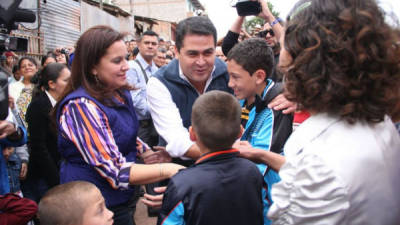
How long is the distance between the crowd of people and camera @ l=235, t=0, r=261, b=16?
4.3 inches

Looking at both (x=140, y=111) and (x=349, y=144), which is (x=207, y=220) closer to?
(x=349, y=144)

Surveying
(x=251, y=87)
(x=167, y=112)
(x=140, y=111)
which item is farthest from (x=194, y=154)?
(x=140, y=111)

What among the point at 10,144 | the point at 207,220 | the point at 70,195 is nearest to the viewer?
the point at 207,220

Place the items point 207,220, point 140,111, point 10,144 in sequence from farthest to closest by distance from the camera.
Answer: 1. point 140,111
2. point 10,144
3. point 207,220

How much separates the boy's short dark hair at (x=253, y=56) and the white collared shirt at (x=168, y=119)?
32 centimetres

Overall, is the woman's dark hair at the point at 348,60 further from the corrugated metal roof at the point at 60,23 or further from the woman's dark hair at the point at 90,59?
the corrugated metal roof at the point at 60,23

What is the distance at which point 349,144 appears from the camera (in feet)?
3.20

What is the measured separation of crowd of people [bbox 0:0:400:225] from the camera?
3.20 ft

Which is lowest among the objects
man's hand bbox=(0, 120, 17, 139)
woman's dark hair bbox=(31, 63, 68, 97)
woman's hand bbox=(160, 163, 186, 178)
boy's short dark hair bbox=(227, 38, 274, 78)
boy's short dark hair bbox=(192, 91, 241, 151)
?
woman's hand bbox=(160, 163, 186, 178)

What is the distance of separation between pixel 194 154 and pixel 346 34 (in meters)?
1.16

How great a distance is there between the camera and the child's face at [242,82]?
6.79 ft

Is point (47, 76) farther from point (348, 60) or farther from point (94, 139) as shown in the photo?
point (348, 60)

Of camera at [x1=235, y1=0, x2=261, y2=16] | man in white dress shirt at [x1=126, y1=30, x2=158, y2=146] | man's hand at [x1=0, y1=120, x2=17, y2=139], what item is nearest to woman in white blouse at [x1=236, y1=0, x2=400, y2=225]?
man's hand at [x1=0, y1=120, x2=17, y2=139]

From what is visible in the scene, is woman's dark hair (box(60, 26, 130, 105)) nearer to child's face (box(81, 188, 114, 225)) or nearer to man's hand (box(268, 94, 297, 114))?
child's face (box(81, 188, 114, 225))
